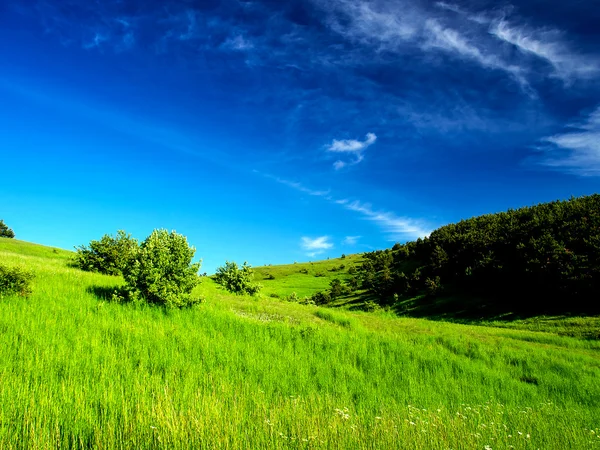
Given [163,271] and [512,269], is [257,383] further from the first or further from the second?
[512,269]

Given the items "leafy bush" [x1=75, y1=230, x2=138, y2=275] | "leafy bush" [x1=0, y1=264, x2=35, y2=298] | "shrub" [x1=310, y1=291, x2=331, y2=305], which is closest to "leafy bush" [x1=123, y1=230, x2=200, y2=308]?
"leafy bush" [x1=0, y1=264, x2=35, y2=298]

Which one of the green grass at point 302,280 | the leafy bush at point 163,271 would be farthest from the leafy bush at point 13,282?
the green grass at point 302,280

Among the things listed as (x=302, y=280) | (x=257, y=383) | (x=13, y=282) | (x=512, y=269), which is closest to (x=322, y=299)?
(x=302, y=280)

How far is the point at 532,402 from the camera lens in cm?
1063

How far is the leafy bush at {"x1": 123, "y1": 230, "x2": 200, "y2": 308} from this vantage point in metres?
14.4

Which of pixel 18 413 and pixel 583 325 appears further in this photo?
pixel 583 325

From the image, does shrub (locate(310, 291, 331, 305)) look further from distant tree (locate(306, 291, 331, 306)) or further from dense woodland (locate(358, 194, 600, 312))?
dense woodland (locate(358, 194, 600, 312))

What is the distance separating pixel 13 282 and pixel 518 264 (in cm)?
3793

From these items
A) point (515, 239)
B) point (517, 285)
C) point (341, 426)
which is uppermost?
point (515, 239)

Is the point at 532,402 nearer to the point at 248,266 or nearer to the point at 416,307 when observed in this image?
the point at 248,266

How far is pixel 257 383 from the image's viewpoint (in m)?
8.65

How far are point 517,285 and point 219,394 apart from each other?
3407 centimetres

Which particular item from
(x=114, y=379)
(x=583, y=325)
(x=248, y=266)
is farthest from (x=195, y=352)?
(x=583, y=325)

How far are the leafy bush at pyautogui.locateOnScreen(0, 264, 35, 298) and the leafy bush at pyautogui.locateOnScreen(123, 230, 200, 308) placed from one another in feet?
11.2
